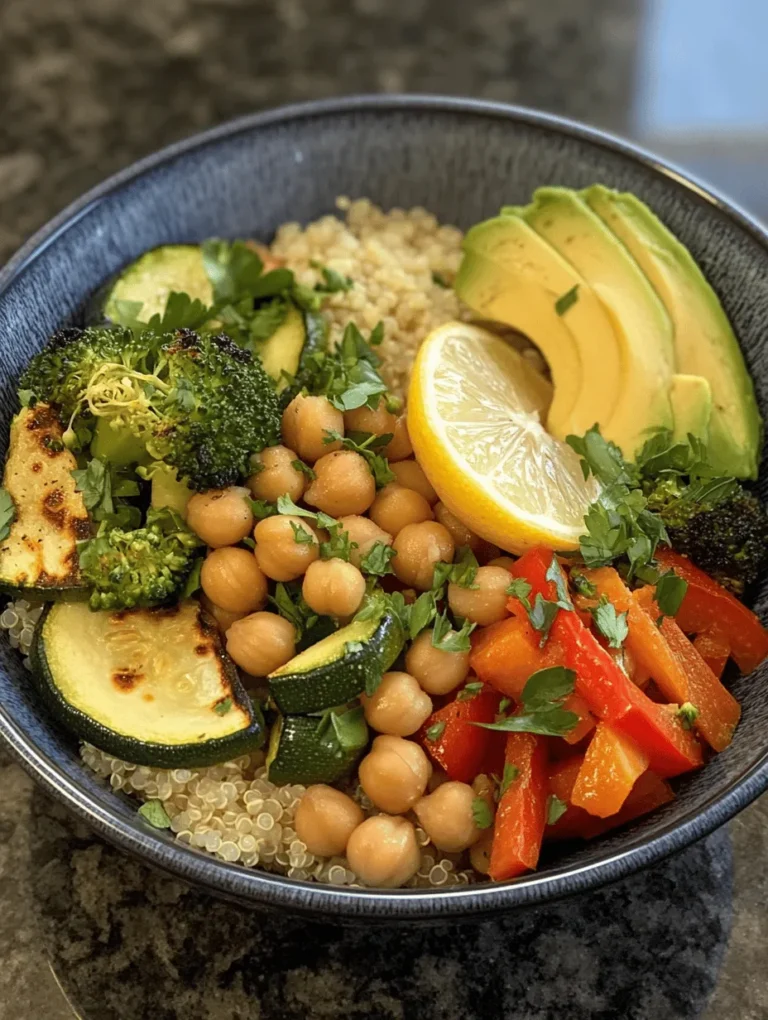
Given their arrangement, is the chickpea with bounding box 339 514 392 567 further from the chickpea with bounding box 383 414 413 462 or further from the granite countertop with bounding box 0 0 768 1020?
the granite countertop with bounding box 0 0 768 1020

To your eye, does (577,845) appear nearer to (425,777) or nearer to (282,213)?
(425,777)

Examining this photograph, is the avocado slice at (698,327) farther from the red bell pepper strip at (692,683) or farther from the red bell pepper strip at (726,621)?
the red bell pepper strip at (692,683)

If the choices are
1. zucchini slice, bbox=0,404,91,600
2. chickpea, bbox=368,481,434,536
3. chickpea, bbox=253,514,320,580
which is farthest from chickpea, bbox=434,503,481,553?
zucchini slice, bbox=0,404,91,600

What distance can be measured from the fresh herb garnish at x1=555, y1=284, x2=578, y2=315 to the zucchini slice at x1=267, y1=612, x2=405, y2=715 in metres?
0.82

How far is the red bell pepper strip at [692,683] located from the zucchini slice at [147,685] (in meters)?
0.66

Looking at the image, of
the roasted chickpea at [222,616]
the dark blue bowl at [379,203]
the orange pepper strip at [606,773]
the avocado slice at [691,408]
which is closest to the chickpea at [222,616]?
the roasted chickpea at [222,616]

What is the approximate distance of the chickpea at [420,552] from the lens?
1751mm

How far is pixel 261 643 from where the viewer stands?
167cm

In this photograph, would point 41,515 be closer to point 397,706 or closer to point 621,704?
point 397,706

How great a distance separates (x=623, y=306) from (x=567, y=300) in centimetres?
12

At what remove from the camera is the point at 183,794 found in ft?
5.47

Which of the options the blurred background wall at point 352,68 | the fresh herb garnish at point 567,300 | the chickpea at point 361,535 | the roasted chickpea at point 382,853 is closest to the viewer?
the roasted chickpea at point 382,853

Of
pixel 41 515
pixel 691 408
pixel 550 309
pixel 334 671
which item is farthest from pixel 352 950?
pixel 550 309

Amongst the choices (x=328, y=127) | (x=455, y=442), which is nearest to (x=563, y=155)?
(x=328, y=127)
